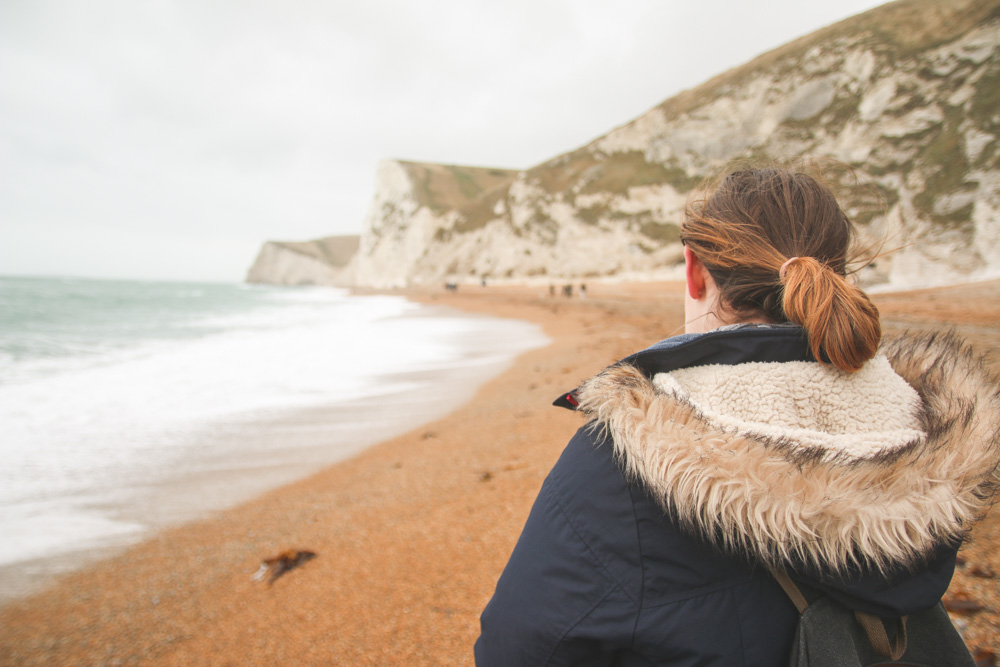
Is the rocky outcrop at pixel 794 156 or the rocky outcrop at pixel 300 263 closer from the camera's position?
the rocky outcrop at pixel 794 156

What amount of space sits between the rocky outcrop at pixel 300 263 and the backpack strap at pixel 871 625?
359 feet

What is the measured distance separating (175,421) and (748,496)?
605 cm

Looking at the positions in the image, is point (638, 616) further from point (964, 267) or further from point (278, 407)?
point (964, 267)

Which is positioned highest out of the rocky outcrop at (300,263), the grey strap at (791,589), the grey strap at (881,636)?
the rocky outcrop at (300,263)

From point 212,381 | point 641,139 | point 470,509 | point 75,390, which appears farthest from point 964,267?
point 641,139

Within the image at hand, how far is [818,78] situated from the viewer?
1260 inches

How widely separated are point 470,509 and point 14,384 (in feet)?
27.7

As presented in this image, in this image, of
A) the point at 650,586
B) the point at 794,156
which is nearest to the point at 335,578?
the point at 650,586

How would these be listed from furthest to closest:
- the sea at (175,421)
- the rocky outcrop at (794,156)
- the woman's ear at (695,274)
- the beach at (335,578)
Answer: the rocky outcrop at (794,156), the sea at (175,421), the beach at (335,578), the woman's ear at (695,274)

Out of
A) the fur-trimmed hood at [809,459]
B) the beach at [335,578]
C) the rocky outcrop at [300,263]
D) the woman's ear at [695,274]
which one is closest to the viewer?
the fur-trimmed hood at [809,459]

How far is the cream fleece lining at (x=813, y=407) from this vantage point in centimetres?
76

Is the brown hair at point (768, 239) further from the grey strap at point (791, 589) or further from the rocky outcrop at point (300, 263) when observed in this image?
the rocky outcrop at point (300, 263)

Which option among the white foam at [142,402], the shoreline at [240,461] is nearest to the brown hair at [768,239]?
the shoreline at [240,461]

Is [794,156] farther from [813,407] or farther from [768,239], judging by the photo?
[813,407]
